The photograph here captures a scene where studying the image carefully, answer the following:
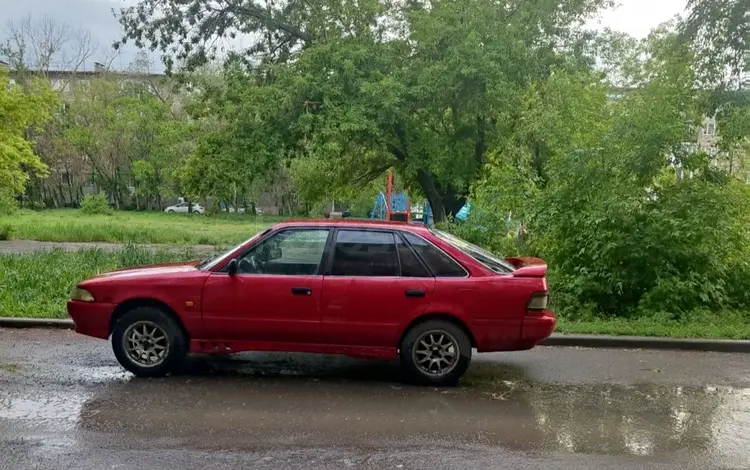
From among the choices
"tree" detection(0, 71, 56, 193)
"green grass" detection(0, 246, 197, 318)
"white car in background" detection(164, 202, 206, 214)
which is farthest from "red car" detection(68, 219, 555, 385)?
"white car in background" detection(164, 202, 206, 214)

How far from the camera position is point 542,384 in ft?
21.4

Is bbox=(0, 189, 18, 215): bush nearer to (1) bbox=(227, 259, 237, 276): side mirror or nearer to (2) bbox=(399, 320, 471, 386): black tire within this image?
(1) bbox=(227, 259, 237, 276): side mirror

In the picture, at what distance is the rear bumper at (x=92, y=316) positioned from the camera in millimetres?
6395

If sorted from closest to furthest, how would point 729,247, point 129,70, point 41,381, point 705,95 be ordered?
point 41,381 < point 729,247 < point 705,95 < point 129,70

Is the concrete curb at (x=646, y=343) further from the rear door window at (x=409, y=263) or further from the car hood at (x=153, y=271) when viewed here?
the car hood at (x=153, y=271)

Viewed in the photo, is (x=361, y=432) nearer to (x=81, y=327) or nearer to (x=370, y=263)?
(x=370, y=263)

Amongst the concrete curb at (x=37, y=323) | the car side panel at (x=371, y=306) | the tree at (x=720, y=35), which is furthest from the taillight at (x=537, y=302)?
the tree at (x=720, y=35)

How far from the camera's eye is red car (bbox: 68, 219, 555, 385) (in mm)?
6152

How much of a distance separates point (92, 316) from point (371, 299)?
2877 mm

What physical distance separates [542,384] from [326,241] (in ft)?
8.82

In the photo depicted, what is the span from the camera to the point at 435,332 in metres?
6.19

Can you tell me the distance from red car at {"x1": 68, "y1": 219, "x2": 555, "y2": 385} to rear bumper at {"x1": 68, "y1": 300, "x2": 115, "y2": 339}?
10mm

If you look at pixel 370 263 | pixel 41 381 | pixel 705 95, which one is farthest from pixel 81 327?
pixel 705 95

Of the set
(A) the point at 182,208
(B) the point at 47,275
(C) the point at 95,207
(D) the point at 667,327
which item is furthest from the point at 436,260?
(A) the point at 182,208
